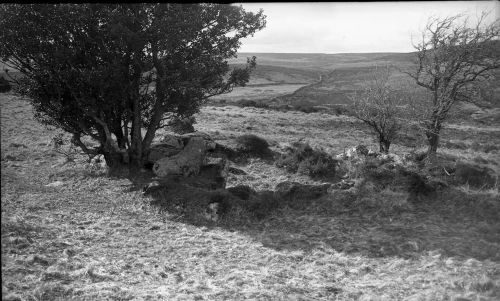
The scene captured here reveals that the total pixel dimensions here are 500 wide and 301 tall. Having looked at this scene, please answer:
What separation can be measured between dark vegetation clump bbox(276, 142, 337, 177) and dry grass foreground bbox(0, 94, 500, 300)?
441cm

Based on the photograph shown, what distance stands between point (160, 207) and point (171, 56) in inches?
201

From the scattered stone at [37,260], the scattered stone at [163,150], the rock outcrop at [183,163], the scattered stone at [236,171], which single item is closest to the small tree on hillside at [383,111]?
the scattered stone at [236,171]

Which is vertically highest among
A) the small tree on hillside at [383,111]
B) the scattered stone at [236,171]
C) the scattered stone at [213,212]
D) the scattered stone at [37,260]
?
the small tree on hillside at [383,111]

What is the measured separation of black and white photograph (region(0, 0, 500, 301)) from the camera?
737 cm

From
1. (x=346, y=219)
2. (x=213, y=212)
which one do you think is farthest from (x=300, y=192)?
(x=213, y=212)

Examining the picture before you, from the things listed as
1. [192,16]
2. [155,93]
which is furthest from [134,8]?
[155,93]

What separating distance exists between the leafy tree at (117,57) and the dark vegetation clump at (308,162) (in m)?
3.71

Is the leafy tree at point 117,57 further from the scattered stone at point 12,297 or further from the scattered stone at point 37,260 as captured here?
the scattered stone at point 12,297

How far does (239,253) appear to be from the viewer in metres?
8.79

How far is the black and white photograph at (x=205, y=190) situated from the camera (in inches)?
290

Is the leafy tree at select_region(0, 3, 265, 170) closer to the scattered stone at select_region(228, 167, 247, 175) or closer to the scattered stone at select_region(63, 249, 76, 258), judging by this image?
the scattered stone at select_region(228, 167, 247, 175)

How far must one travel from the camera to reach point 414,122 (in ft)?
64.9

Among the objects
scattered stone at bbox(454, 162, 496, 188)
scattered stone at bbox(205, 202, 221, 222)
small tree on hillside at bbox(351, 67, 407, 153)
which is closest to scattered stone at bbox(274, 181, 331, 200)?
scattered stone at bbox(205, 202, 221, 222)

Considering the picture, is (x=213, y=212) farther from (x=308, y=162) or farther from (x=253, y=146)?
(x=253, y=146)
